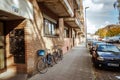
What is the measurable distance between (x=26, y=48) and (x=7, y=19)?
4.78 ft

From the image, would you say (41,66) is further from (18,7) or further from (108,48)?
(108,48)

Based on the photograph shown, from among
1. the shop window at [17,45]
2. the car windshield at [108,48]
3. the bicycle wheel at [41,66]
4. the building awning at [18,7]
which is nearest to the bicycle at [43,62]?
the bicycle wheel at [41,66]

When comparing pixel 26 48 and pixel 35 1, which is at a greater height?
pixel 35 1

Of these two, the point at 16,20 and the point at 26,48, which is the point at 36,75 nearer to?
the point at 26,48

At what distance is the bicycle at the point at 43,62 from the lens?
33.6 ft

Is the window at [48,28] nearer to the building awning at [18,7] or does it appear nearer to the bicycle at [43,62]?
the bicycle at [43,62]

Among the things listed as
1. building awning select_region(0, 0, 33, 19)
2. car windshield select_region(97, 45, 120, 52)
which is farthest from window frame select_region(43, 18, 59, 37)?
building awning select_region(0, 0, 33, 19)

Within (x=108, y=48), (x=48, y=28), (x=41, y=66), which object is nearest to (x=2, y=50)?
(x=41, y=66)

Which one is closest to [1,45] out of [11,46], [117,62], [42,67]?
[11,46]

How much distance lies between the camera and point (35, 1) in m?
10.3

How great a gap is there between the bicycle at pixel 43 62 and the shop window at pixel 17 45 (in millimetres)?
1327

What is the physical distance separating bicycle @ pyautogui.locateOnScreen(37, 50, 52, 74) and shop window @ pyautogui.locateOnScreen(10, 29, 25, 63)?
1.33m

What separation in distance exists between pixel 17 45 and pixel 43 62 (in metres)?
2.26

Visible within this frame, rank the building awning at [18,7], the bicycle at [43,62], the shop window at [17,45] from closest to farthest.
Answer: the building awning at [18,7], the shop window at [17,45], the bicycle at [43,62]
